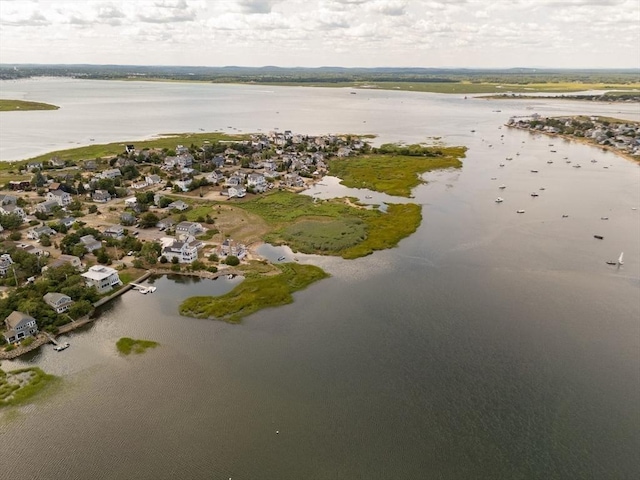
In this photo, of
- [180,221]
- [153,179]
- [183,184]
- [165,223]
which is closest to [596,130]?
[183,184]

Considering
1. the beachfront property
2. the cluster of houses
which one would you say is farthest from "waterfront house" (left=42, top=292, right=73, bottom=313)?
the cluster of houses

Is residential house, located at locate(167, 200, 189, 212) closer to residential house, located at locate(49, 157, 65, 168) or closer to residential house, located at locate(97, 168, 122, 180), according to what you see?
residential house, located at locate(97, 168, 122, 180)

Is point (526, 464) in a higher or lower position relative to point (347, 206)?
lower

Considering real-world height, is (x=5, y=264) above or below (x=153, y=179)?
below

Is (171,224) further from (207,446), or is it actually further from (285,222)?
(207,446)

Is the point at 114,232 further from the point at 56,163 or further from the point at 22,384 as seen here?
the point at 56,163

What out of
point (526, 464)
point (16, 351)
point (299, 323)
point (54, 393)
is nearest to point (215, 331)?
point (299, 323)
